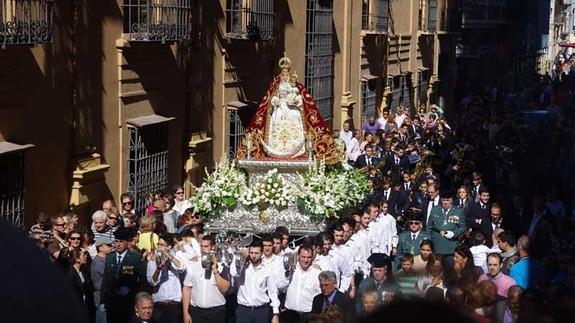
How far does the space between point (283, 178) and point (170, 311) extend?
12.4 feet

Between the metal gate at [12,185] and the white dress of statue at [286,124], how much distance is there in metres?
3.52

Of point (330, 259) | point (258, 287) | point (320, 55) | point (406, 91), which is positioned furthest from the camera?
point (406, 91)

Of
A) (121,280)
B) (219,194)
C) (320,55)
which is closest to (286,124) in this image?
(219,194)

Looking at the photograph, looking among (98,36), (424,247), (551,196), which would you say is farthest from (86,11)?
(551,196)

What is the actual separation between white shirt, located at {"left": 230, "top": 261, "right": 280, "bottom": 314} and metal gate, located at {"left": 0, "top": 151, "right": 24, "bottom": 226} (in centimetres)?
271

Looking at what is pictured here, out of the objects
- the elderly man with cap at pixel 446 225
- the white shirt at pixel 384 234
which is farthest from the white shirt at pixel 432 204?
the white shirt at pixel 384 234

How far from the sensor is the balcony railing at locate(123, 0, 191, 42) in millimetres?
14430

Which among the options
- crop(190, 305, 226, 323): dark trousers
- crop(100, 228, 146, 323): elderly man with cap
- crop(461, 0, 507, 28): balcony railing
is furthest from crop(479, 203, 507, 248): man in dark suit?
crop(461, 0, 507, 28): balcony railing

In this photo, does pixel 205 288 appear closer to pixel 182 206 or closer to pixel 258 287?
pixel 258 287

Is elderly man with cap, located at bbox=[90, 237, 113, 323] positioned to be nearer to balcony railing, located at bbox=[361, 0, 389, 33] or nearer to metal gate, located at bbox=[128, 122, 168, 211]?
metal gate, located at bbox=[128, 122, 168, 211]

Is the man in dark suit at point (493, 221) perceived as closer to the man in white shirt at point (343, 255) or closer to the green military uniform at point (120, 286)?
the man in white shirt at point (343, 255)

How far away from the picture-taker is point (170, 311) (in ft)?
32.5

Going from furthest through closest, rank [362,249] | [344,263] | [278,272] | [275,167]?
[275,167], [362,249], [344,263], [278,272]

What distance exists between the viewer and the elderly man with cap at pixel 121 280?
31.3ft
